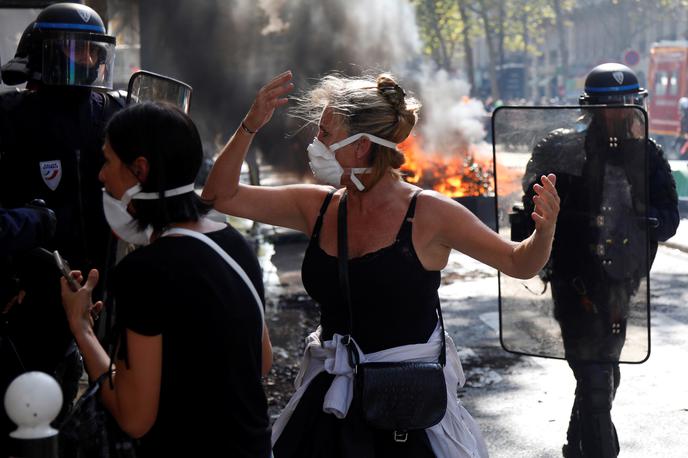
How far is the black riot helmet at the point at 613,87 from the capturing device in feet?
14.9

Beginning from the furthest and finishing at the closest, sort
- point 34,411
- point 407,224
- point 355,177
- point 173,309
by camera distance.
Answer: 1. point 355,177
2. point 407,224
3. point 173,309
4. point 34,411

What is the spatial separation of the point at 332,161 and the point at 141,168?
922 mm

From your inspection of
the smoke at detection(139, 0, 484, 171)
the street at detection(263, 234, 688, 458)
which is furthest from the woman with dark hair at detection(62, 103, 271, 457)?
the smoke at detection(139, 0, 484, 171)

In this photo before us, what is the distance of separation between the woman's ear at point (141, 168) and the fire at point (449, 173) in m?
13.3

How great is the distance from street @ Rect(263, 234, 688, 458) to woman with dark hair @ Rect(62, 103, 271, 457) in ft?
10.2

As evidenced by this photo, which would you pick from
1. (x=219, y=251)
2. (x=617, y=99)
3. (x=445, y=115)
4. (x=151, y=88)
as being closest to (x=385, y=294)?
(x=219, y=251)

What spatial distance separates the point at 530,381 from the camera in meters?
6.54

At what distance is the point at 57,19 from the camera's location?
13.2 ft

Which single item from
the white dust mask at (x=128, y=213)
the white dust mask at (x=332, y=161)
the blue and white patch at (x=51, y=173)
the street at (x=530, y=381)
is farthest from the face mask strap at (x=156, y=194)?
the street at (x=530, y=381)

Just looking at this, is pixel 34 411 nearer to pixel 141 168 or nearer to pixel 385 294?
pixel 141 168

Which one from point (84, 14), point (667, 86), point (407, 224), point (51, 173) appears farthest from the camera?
point (667, 86)

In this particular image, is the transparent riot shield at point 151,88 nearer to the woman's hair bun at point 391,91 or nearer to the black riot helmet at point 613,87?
the woman's hair bun at point 391,91

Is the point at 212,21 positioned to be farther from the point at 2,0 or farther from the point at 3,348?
the point at 3,348

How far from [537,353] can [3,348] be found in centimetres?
235
